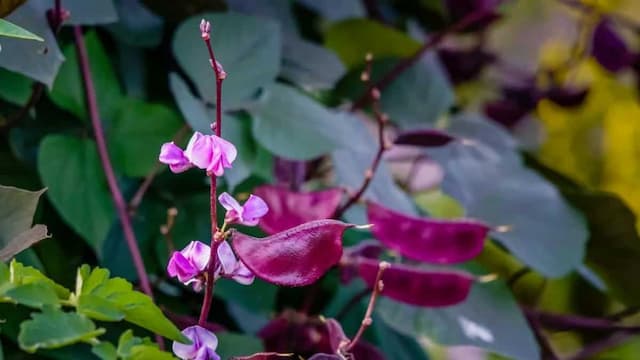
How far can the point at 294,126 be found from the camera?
0.49m

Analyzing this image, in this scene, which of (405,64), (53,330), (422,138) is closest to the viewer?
(53,330)

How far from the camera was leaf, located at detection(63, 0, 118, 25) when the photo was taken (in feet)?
1.40

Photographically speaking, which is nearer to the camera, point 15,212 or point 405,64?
point 15,212

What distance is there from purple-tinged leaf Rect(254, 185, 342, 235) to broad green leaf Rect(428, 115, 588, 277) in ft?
0.44

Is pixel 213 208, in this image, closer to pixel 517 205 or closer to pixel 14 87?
pixel 14 87

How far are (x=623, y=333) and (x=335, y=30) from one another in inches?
11.1

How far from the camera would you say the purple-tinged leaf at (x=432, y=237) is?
0.43 m

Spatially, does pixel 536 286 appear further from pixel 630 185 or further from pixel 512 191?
pixel 630 185

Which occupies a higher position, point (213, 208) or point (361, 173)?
point (213, 208)

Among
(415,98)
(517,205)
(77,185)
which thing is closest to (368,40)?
(415,98)

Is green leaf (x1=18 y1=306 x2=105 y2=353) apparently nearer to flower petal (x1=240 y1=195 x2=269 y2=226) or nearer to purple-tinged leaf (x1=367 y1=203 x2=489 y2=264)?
flower petal (x1=240 y1=195 x2=269 y2=226)

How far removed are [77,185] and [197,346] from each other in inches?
7.4

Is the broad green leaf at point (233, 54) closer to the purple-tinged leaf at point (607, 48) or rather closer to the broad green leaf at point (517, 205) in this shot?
the broad green leaf at point (517, 205)

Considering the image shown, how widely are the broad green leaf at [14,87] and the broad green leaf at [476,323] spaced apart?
8.0 inches
